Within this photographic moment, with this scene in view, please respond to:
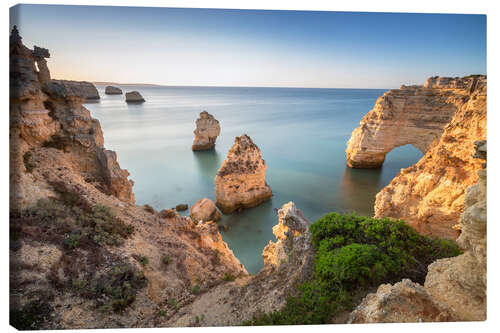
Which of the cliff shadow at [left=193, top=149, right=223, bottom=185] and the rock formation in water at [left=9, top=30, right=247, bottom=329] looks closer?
the rock formation in water at [left=9, top=30, right=247, bottom=329]

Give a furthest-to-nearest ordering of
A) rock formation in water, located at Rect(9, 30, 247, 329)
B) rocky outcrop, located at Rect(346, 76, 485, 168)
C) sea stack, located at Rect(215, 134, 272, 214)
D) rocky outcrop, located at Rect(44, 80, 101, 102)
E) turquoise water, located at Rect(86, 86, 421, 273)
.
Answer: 1. rocky outcrop, located at Rect(346, 76, 485, 168)
2. turquoise water, located at Rect(86, 86, 421, 273)
3. sea stack, located at Rect(215, 134, 272, 214)
4. rocky outcrop, located at Rect(44, 80, 101, 102)
5. rock formation in water, located at Rect(9, 30, 247, 329)

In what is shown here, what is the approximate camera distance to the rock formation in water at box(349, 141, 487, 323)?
3.55 metres

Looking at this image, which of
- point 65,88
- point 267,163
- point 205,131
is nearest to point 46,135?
point 65,88

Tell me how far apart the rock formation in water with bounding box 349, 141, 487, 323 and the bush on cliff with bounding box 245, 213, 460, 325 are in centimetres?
29

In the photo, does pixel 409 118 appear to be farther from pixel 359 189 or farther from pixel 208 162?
pixel 208 162

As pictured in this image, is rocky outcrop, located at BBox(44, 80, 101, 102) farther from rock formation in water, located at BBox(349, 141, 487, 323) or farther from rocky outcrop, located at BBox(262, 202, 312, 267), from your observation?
rock formation in water, located at BBox(349, 141, 487, 323)

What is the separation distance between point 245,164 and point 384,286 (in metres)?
11.1

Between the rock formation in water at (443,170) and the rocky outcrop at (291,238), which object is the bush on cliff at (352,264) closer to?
the rocky outcrop at (291,238)

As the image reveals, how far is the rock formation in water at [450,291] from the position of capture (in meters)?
3.55

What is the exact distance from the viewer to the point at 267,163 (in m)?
23.5

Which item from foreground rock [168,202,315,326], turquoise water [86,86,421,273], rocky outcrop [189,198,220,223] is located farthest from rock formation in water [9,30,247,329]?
rocky outcrop [189,198,220,223]

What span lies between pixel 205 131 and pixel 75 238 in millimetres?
22312

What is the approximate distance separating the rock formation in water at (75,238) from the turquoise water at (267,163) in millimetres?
3097

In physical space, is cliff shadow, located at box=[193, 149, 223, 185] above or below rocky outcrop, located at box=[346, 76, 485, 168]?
below
